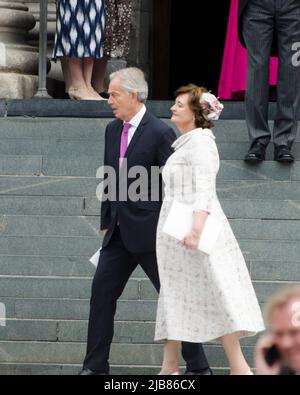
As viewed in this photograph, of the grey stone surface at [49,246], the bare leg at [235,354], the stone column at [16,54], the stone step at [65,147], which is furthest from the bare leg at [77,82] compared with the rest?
the bare leg at [235,354]

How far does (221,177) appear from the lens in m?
10.7

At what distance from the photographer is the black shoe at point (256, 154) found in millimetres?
10664

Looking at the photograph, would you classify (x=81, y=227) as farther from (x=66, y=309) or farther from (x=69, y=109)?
(x=69, y=109)

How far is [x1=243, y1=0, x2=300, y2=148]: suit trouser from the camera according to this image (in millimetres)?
10625

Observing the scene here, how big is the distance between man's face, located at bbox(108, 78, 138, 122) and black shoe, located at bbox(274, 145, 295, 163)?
8.33ft

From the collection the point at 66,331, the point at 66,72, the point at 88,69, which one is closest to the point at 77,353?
the point at 66,331

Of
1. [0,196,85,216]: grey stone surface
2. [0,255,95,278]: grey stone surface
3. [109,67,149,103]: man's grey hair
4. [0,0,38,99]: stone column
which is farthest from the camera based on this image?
[0,0,38,99]: stone column

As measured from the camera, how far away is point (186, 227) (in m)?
7.73

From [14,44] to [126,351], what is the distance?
538cm

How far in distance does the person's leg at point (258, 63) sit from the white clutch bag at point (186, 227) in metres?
3.00

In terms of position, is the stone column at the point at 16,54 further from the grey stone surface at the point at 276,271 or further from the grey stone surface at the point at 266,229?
the grey stone surface at the point at 276,271

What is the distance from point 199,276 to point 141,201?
1.98 ft

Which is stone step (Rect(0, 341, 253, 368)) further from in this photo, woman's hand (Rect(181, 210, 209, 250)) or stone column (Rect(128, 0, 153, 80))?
stone column (Rect(128, 0, 153, 80))

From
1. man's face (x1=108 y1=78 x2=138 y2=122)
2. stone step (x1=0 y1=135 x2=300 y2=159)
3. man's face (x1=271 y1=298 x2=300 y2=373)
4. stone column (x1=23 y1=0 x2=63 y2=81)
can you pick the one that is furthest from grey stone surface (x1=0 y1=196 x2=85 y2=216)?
man's face (x1=271 y1=298 x2=300 y2=373)
